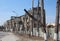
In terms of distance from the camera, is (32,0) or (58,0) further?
(32,0)

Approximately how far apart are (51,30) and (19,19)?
322 ft

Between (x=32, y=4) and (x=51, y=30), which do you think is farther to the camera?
(x=32, y=4)

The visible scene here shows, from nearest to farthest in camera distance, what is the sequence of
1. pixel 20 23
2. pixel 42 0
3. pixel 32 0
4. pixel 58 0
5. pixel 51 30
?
pixel 58 0 → pixel 42 0 → pixel 51 30 → pixel 32 0 → pixel 20 23

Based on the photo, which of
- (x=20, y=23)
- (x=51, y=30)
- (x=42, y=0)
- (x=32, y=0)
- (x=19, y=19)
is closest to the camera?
(x=42, y=0)

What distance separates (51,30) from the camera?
41.2 m

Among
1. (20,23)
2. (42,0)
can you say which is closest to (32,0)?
(42,0)

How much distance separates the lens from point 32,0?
45.5 m

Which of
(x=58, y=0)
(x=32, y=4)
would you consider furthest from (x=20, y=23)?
(x=58, y=0)

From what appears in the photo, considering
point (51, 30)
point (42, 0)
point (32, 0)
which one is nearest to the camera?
point (42, 0)

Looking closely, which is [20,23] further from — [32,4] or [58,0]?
[58,0]

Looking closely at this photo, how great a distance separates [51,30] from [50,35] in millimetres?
1093

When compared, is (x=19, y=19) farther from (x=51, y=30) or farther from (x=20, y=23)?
(x=51, y=30)

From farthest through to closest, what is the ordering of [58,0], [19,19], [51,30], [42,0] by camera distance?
1. [19,19]
2. [51,30]
3. [42,0]
4. [58,0]

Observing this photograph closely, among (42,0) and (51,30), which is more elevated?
(42,0)
